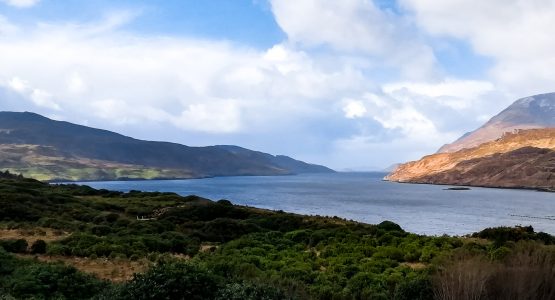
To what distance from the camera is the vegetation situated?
14070 mm

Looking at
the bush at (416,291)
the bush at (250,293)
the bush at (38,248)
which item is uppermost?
the bush at (250,293)

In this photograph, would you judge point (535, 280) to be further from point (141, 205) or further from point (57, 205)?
point (141, 205)

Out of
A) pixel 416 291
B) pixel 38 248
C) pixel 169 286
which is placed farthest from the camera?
pixel 38 248

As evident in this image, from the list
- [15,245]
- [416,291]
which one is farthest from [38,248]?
[416,291]

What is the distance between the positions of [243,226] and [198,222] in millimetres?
4900

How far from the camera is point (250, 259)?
24.5 m

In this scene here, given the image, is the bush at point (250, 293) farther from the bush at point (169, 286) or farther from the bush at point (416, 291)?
the bush at point (416, 291)

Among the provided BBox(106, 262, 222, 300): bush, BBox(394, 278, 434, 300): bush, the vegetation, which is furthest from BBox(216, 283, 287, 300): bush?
BBox(394, 278, 434, 300): bush

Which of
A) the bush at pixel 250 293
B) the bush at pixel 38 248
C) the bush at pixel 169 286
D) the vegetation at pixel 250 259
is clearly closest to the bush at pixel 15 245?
the vegetation at pixel 250 259

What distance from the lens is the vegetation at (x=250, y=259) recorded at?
14070mm

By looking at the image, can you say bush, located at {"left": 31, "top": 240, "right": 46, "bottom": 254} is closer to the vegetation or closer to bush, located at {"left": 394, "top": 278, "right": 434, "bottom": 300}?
the vegetation

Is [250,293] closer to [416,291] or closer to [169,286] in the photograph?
[169,286]

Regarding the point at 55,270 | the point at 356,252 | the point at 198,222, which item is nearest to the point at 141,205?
the point at 198,222

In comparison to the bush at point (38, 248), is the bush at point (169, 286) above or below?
above
